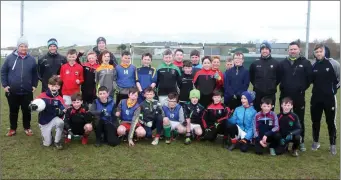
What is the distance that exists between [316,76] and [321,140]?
1.59 m

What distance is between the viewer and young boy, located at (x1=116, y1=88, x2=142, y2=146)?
5746 millimetres

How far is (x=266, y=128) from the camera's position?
18.0 ft

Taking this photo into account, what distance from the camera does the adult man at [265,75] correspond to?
580 cm

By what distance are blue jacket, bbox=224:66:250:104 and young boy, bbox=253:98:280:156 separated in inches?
26.2

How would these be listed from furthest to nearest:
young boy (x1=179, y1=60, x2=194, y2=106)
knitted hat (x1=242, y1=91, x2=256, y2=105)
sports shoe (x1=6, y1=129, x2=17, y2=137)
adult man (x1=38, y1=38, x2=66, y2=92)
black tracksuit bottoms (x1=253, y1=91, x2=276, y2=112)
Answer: young boy (x1=179, y1=60, x2=194, y2=106)
adult man (x1=38, y1=38, x2=66, y2=92)
sports shoe (x1=6, y1=129, x2=17, y2=137)
black tracksuit bottoms (x1=253, y1=91, x2=276, y2=112)
knitted hat (x1=242, y1=91, x2=256, y2=105)

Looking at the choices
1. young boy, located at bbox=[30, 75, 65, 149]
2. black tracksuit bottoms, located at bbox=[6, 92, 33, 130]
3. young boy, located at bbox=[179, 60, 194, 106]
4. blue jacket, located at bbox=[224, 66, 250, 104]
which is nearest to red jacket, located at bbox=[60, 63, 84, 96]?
young boy, located at bbox=[30, 75, 65, 149]

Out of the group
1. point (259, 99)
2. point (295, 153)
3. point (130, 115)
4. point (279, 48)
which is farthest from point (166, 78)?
point (279, 48)

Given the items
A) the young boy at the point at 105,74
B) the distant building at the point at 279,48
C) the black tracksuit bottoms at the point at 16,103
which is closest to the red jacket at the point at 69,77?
the young boy at the point at 105,74

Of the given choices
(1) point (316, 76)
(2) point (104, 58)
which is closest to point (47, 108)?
(2) point (104, 58)

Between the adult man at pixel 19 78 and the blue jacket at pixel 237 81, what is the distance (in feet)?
12.4

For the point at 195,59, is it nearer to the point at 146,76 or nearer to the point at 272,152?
the point at 146,76

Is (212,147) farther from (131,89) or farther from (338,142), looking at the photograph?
(338,142)

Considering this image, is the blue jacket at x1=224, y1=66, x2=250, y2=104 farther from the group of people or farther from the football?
the football

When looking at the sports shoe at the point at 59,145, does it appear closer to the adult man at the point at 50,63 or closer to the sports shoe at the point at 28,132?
the sports shoe at the point at 28,132
